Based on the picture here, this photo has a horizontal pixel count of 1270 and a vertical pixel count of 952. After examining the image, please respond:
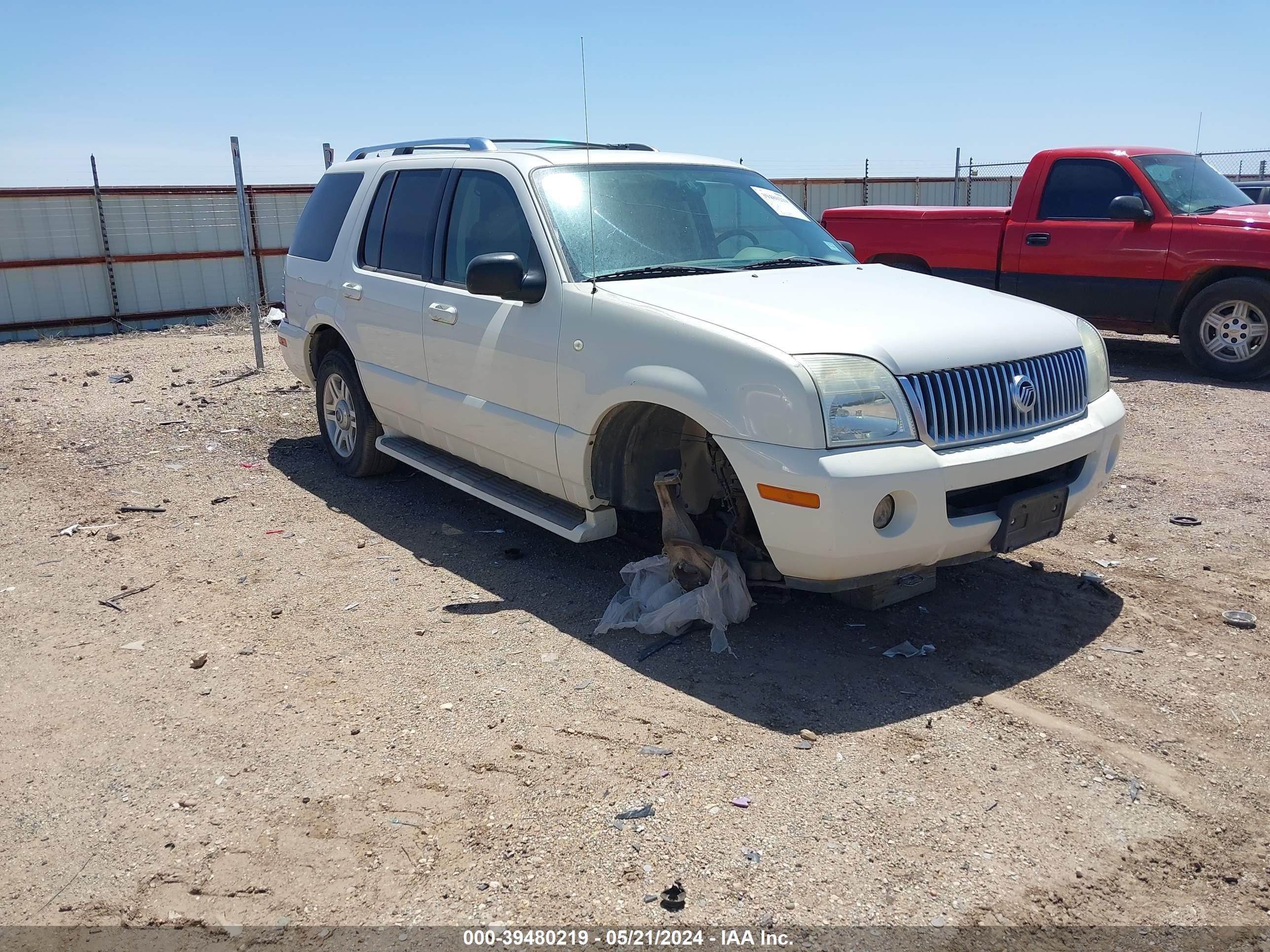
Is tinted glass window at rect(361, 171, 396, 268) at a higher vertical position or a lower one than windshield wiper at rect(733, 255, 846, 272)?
higher

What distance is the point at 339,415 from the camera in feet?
23.1

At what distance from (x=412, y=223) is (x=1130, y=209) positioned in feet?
22.8

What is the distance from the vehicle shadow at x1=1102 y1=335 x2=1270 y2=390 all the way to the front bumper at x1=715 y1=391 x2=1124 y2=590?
5540 millimetres

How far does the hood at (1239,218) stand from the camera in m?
9.29

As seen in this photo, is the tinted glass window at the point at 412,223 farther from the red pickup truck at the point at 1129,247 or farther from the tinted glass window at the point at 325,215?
the red pickup truck at the point at 1129,247

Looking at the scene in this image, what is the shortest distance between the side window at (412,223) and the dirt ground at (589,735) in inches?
58.6

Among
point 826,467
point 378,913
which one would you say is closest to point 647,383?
point 826,467

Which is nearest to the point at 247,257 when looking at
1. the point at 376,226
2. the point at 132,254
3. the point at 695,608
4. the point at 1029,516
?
the point at 376,226

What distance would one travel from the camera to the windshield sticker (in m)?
5.75

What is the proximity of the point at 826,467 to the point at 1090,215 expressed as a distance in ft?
25.6

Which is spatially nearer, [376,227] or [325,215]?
[376,227]

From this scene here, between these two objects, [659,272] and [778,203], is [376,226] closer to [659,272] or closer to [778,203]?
[659,272]

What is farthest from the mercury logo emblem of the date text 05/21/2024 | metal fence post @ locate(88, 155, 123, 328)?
metal fence post @ locate(88, 155, 123, 328)

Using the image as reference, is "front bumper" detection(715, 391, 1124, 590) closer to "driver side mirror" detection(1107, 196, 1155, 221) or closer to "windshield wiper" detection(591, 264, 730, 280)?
"windshield wiper" detection(591, 264, 730, 280)
